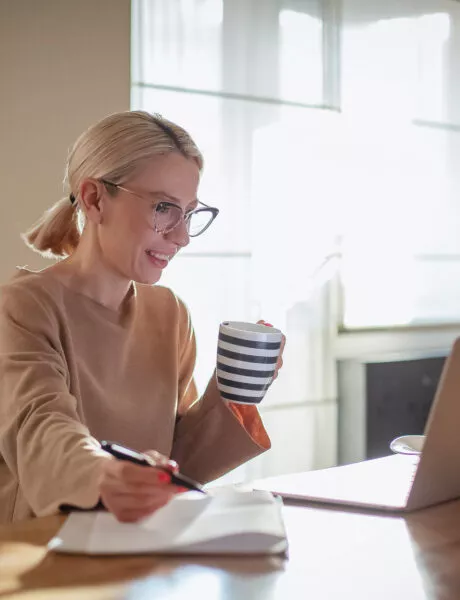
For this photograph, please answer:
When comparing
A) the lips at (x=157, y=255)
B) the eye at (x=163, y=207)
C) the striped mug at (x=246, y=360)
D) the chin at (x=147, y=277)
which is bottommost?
the striped mug at (x=246, y=360)

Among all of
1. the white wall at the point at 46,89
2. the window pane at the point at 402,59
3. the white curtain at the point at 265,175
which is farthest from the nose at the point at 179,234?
the window pane at the point at 402,59

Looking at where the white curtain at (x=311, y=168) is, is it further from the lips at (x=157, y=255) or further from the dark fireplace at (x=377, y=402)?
the lips at (x=157, y=255)

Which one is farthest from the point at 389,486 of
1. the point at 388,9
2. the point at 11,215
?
the point at 388,9

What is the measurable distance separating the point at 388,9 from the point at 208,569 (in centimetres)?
294

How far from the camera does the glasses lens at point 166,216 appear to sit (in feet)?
4.89

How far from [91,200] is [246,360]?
43 centimetres

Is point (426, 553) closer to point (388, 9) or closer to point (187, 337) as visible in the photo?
point (187, 337)

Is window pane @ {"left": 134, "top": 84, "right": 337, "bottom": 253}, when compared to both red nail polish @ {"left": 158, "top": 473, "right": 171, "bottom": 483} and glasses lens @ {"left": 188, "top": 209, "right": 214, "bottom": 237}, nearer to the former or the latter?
glasses lens @ {"left": 188, "top": 209, "right": 214, "bottom": 237}

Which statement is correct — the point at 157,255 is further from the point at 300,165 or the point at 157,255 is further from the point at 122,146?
the point at 300,165

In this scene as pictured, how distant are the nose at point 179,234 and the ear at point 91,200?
0.43ft

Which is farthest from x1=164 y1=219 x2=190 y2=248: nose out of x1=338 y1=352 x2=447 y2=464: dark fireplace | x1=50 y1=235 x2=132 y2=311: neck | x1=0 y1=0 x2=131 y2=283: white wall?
x1=338 y1=352 x2=447 y2=464: dark fireplace

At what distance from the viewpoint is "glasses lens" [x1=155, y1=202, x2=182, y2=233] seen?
58.6 inches

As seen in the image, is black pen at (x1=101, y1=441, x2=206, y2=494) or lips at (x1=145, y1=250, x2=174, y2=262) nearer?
black pen at (x1=101, y1=441, x2=206, y2=494)

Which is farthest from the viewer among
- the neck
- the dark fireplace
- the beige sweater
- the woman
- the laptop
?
the dark fireplace
